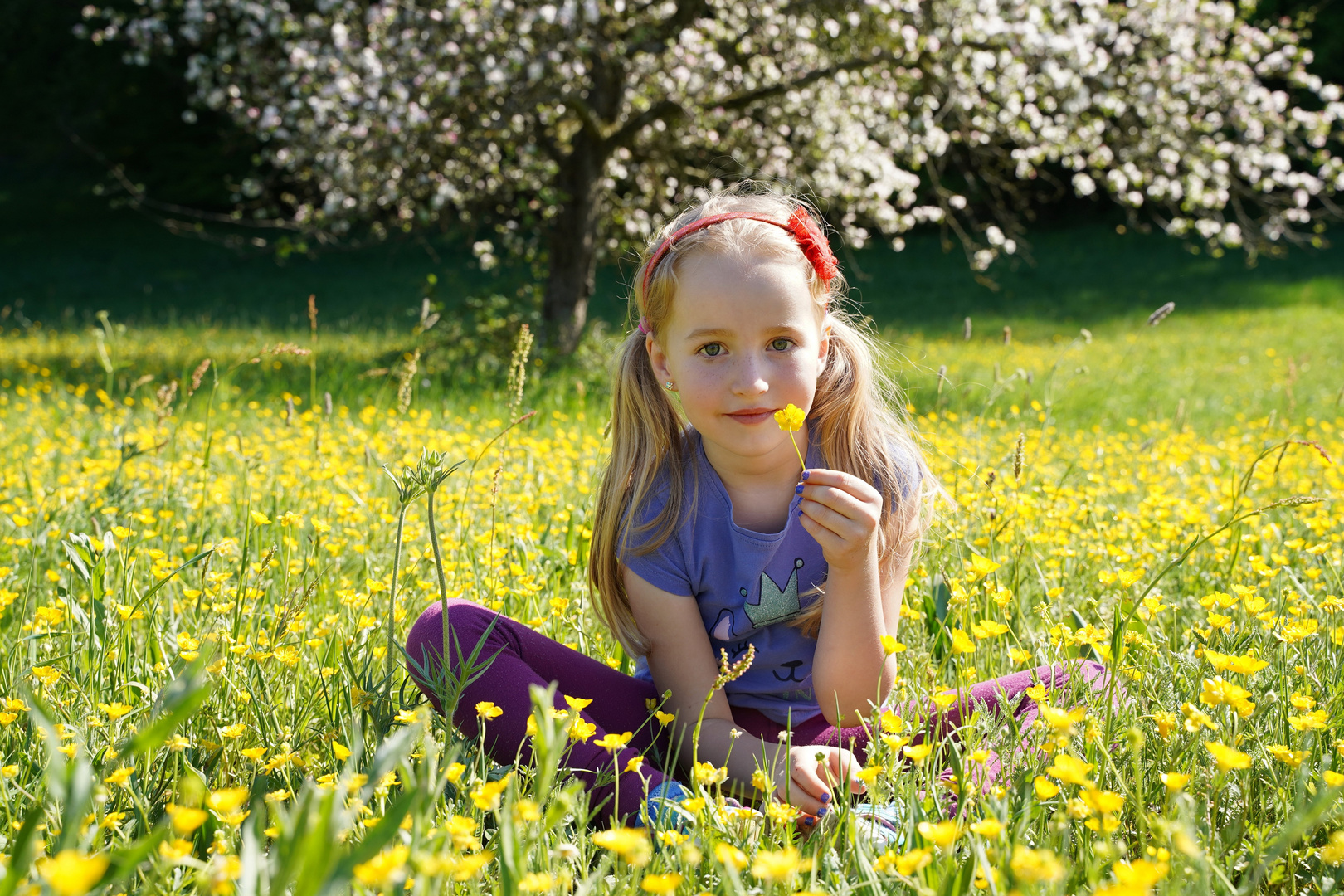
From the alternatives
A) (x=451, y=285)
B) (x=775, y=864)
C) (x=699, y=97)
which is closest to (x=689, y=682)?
(x=775, y=864)

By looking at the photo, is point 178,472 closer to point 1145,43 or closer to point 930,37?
point 930,37

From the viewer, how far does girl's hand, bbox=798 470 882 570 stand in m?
1.63

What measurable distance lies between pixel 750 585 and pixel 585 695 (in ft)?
1.22

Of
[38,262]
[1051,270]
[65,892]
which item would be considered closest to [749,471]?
[65,892]

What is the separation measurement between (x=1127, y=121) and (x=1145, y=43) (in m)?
0.50

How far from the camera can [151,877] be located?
1.24m

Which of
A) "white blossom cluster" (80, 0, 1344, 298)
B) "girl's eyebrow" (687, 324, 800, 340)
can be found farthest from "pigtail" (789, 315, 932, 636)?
"white blossom cluster" (80, 0, 1344, 298)

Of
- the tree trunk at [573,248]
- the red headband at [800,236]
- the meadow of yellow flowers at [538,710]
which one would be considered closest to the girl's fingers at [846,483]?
the meadow of yellow flowers at [538,710]

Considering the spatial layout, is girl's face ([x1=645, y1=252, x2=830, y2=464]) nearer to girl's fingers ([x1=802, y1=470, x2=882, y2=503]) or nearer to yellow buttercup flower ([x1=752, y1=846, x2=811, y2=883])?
girl's fingers ([x1=802, y1=470, x2=882, y2=503])

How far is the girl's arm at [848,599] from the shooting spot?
1.64 metres

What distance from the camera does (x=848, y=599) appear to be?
172 cm

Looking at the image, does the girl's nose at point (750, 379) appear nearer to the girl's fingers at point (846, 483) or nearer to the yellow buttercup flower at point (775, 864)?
the girl's fingers at point (846, 483)

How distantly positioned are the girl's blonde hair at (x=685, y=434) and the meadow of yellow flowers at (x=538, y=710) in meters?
0.17

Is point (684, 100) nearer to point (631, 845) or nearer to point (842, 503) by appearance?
point (842, 503)
